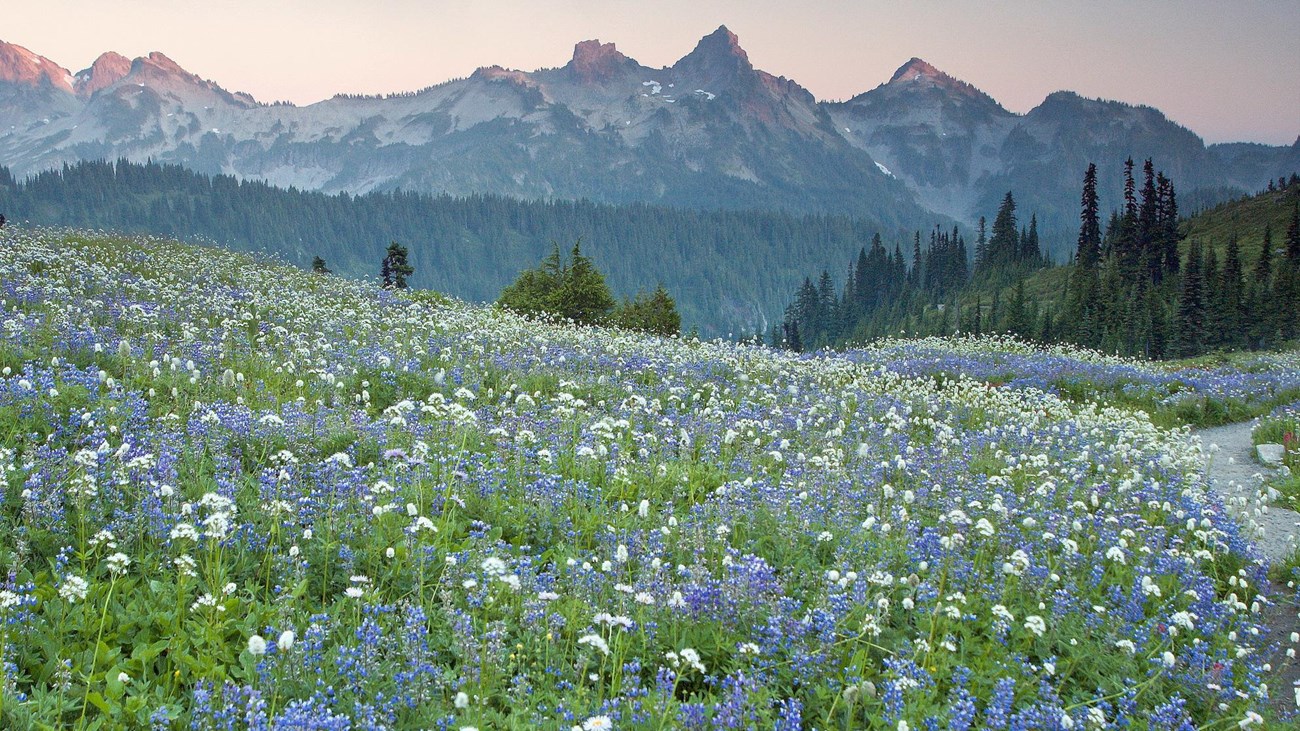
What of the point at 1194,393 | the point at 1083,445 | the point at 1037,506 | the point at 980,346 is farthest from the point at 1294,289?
the point at 1037,506

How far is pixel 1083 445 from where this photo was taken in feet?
40.7

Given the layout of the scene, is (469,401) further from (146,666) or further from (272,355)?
(146,666)

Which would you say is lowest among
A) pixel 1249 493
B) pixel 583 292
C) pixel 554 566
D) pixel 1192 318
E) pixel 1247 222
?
pixel 1192 318

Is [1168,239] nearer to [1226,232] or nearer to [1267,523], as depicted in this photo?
[1226,232]

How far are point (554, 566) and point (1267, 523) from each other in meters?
10.4

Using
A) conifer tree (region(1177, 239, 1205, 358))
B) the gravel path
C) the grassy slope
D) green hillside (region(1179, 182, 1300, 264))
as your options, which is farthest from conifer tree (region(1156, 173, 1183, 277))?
the gravel path

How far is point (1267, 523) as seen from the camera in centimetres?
1007

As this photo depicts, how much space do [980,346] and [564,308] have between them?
924 inches

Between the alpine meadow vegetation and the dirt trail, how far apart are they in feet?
0.87

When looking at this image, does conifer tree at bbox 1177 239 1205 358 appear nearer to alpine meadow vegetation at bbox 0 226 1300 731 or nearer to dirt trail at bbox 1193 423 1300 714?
dirt trail at bbox 1193 423 1300 714

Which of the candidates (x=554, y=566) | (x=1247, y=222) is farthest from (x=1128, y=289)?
(x=554, y=566)

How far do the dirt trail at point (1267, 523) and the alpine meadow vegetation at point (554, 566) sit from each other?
27cm

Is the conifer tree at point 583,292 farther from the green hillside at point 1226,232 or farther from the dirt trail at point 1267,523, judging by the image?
the green hillside at point 1226,232

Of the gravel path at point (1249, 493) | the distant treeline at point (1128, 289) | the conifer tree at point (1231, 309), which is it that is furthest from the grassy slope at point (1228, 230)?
the gravel path at point (1249, 493)
